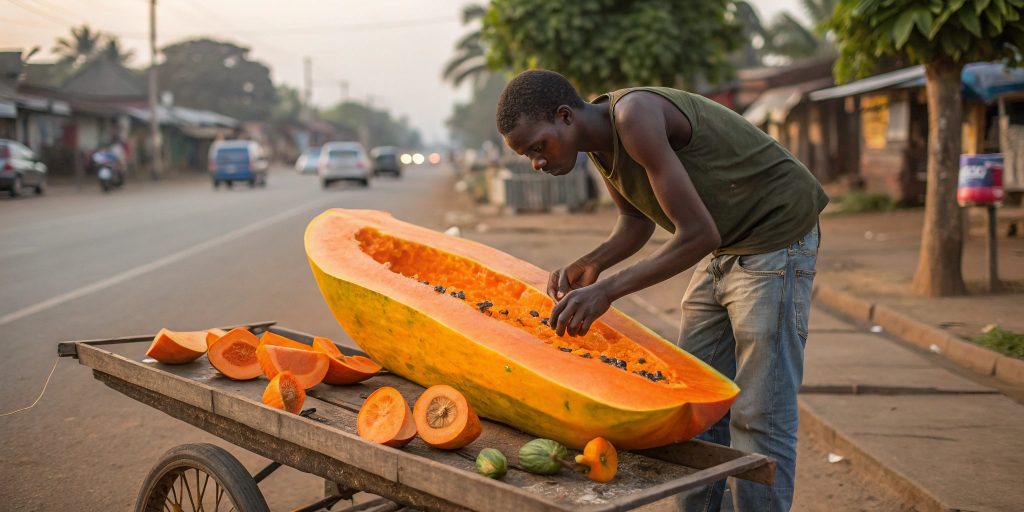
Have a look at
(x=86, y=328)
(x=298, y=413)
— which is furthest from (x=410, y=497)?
(x=86, y=328)

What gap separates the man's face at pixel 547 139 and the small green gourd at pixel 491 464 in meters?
0.83

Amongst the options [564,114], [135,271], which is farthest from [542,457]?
[135,271]

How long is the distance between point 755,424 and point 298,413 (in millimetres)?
1424

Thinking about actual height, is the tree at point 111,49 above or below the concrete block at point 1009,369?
above

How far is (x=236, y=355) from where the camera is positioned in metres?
3.20

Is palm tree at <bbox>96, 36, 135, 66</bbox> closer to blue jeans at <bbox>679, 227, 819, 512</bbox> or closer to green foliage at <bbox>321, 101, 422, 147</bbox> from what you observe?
green foliage at <bbox>321, 101, 422, 147</bbox>

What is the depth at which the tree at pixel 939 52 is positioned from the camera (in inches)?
275

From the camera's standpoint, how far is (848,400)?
5086mm

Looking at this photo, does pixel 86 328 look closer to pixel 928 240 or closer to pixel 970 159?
pixel 928 240

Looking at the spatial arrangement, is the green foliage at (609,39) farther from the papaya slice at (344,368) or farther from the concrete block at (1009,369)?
the papaya slice at (344,368)

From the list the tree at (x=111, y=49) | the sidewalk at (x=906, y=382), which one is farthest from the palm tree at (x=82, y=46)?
the sidewalk at (x=906, y=382)

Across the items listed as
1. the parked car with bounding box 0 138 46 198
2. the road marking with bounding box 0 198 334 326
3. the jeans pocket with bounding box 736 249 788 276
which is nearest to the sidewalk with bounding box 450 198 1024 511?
the jeans pocket with bounding box 736 249 788 276

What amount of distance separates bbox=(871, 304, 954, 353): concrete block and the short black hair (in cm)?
493

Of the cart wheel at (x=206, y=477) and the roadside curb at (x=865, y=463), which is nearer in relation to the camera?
the cart wheel at (x=206, y=477)
